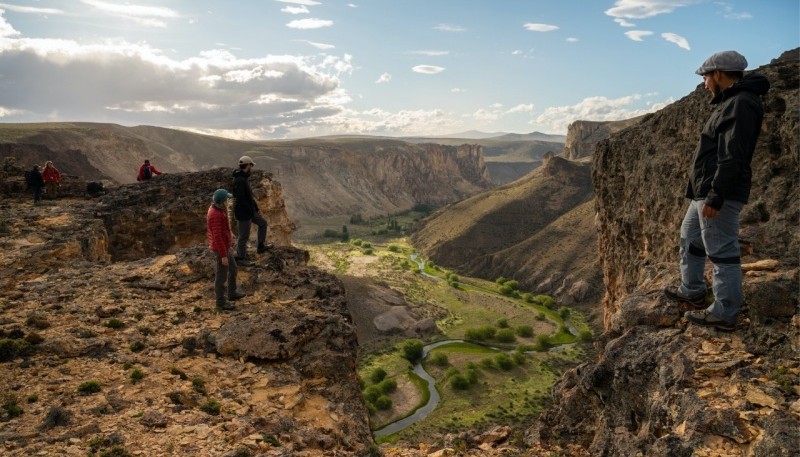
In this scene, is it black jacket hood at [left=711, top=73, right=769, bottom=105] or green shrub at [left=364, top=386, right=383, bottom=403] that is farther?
green shrub at [left=364, top=386, right=383, bottom=403]

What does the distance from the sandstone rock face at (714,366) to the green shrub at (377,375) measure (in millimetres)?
35423

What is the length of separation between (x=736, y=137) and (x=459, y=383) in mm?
→ 38500

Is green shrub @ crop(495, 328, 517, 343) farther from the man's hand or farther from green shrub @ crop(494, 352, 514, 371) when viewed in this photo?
the man's hand

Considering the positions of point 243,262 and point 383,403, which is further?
point 383,403

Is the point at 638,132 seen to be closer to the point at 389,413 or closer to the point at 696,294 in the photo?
the point at 696,294

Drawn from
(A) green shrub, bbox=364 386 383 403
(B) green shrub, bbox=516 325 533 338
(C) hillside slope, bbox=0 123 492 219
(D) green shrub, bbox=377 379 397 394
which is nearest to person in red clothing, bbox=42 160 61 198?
(A) green shrub, bbox=364 386 383 403

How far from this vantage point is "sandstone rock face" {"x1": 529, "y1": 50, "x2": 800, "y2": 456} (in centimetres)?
529

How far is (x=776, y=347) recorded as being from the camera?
19.4ft

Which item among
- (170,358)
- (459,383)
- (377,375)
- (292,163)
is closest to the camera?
(170,358)

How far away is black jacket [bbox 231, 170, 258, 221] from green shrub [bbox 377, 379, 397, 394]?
104 feet

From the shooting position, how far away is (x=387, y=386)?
136 ft

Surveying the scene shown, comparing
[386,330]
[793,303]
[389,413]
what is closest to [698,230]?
[793,303]

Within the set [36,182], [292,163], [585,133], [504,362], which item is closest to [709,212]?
[36,182]

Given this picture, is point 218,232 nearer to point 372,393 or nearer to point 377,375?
point 372,393
